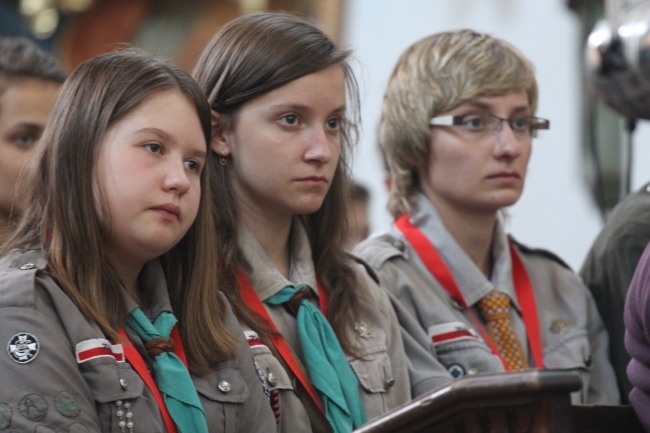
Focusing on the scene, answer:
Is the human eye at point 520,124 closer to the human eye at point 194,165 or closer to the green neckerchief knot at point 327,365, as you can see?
the green neckerchief knot at point 327,365

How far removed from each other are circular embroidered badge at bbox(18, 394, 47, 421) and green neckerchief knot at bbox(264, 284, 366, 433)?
774mm

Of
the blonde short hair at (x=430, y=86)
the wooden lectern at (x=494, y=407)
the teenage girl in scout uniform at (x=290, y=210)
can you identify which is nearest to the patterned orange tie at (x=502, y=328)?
the blonde short hair at (x=430, y=86)

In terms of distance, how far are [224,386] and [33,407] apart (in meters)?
0.44

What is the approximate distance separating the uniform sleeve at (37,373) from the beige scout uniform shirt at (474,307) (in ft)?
3.69

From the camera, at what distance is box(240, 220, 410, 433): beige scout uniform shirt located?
2.65 metres

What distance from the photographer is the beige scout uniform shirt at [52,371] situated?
2.06m

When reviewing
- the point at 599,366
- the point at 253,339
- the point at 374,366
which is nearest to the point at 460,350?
the point at 374,366

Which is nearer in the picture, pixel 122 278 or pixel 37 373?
pixel 37 373

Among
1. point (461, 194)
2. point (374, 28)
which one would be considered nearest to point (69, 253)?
point (461, 194)

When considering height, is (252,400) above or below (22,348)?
below

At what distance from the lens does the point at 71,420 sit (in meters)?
2.07

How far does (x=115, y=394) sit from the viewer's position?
Answer: 7.11 ft

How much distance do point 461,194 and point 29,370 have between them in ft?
5.44

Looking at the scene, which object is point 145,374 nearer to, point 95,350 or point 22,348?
point 95,350
